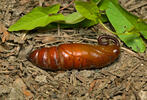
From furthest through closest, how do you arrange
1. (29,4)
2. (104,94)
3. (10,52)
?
(29,4) → (10,52) → (104,94)

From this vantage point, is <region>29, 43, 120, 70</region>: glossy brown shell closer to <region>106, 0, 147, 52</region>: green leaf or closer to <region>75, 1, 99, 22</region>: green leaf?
<region>106, 0, 147, 52</region>: green leaf

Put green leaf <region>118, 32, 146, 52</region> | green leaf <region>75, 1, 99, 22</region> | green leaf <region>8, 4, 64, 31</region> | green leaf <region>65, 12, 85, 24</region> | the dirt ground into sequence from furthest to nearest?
green leaf <region>118, 32, 146, 52</region>, green leaf <region>65, 12, 85, 24</region>, green leaf <region>8, 4, 64, 31</region>, green leaf <region>75, 1, 99, 22</region>, the dirt ground

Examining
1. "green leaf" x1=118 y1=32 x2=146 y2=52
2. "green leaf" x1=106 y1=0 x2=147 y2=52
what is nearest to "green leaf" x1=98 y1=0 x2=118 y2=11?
"green leaf" x1=106 y1=0 x2=147 y2=52

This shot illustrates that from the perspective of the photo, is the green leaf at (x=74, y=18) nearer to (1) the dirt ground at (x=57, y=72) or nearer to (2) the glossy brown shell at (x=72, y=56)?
(1) the dirt ground at (x=57, y=72)

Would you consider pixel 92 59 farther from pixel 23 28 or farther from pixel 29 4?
pixel 29 4

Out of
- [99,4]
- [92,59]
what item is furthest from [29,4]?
[92,59]
